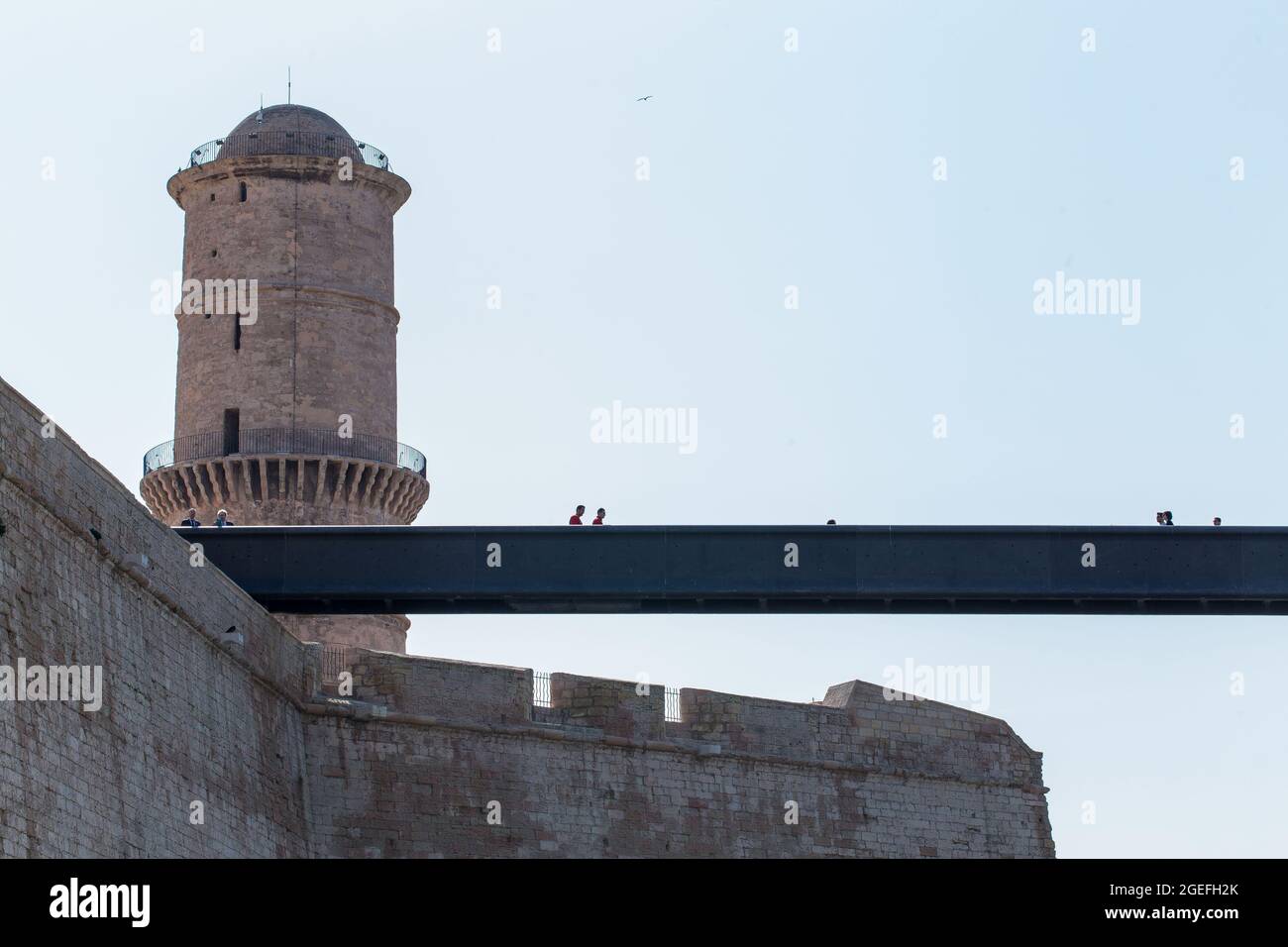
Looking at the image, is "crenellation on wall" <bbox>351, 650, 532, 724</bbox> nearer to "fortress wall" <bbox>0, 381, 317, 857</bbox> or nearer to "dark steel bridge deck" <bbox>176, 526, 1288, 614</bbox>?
"dark steel bridge deck" <bbox>176, 526, 1288, 614</bbox>

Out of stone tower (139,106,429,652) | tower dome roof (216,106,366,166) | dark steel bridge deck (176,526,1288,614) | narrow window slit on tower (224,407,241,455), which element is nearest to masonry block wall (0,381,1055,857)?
dark steel bridge deck (176,526,1288,614)

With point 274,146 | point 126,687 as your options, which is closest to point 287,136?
point 274,146

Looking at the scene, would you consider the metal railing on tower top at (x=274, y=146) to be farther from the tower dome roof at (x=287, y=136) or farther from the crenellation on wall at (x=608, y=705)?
the crenellation on wall at (x=608, y=705)

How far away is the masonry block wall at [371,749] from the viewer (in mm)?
21938

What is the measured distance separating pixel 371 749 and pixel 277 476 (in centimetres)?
959

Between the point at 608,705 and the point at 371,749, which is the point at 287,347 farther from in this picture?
the point at 371,749

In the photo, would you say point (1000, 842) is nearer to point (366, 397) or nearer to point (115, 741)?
point (366, 397)

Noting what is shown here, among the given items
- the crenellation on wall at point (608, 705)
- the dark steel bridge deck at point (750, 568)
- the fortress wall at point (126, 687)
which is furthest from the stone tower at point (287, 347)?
the fortress wall at point (126, 687)

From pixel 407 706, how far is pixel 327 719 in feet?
3.38

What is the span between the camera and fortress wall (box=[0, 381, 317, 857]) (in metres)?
21.3

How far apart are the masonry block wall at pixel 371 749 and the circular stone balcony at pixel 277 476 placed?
8.07 meters

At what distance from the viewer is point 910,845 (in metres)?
34.5
